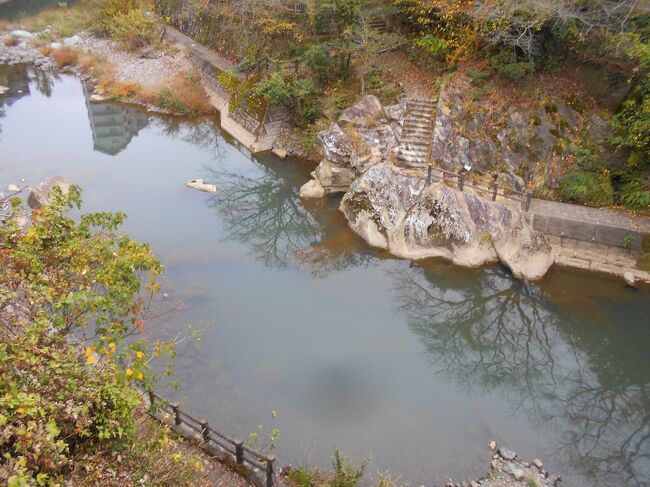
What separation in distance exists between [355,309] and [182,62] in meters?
25.3

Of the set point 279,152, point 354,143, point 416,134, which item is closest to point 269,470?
point 354,143

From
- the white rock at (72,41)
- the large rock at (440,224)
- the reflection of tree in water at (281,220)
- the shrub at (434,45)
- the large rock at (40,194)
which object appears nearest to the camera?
the large rock at (440,224)

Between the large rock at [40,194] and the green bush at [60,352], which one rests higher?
the green bush at [60,352]

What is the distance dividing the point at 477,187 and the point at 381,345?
25.4 ft

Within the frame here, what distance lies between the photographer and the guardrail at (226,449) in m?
9.03

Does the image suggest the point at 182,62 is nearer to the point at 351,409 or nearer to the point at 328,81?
the point at 328,81

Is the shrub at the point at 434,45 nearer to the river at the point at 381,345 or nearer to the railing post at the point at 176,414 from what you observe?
Result: the river at the point at 381,345

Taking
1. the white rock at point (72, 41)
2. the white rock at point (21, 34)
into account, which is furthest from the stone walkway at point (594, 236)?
the white rock at point (21, 34)

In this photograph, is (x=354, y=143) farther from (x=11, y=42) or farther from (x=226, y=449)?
(x=11, y=42)

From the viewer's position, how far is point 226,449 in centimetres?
953

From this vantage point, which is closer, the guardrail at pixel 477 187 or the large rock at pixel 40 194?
the guardrail at pixel 477 187

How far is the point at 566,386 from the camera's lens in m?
13.7

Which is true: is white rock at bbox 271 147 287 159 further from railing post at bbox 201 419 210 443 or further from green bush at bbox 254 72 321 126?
railing post at bbox 201 419 210 443

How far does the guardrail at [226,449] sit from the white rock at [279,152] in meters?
16.0
